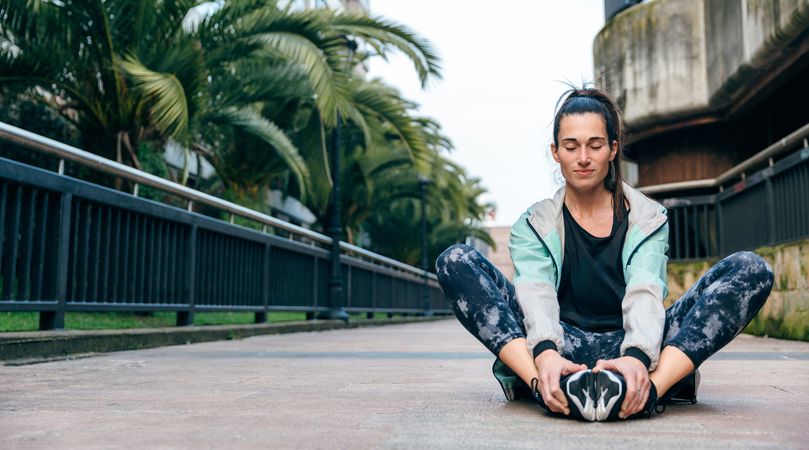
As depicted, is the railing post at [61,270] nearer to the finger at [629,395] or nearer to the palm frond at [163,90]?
the palm frond at [163,90]

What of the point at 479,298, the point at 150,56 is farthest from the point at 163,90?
the point at 479,298

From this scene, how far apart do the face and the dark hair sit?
0.02 meters

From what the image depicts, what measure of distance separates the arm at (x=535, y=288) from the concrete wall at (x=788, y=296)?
204 inches

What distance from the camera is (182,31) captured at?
10.3 m

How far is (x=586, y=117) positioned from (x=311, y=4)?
2946 centimetres

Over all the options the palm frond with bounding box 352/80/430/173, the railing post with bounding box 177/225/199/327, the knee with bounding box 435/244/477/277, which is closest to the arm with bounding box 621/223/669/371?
the knee with bounding box 435/244/477/277

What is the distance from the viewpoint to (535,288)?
2727mm

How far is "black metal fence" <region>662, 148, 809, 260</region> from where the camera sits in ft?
24.7

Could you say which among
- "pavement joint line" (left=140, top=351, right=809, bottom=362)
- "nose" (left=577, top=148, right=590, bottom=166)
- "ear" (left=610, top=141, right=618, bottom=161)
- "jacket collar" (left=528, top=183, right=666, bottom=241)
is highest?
"ear" (left=610, top=141, right=618, bottom=161)

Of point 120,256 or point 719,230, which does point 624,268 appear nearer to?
point 120,256

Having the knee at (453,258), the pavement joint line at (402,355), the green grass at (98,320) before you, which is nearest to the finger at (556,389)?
the knee at (453,258)

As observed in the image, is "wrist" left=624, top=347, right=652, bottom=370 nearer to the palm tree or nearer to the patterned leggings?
the patterned leggings

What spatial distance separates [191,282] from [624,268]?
5540 millimetres

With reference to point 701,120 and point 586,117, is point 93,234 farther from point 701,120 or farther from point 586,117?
point 701,120
